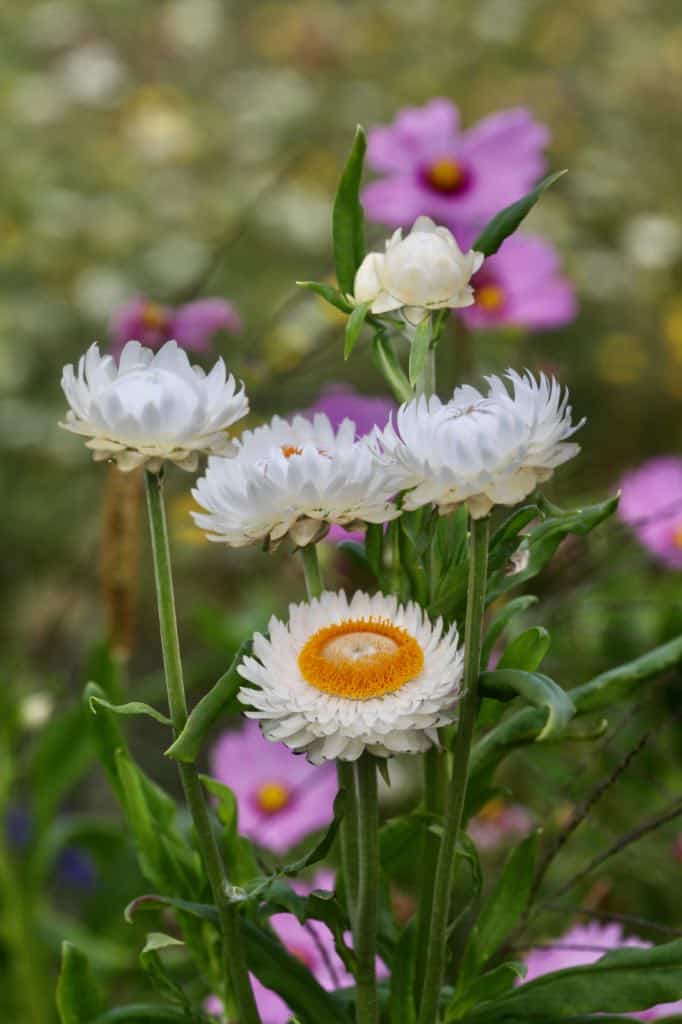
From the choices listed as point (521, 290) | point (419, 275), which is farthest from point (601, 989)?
point (521, 290)

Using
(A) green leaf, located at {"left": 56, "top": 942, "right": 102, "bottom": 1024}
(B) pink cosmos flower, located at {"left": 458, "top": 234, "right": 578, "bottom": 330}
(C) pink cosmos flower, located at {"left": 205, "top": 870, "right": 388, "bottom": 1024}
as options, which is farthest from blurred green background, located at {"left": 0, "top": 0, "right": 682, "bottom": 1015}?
(A) green leaf, located at {"left": 56, "top": 942, "right": 102, "bottom": 1024}

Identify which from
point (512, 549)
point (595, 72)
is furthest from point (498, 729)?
point (595, 72)

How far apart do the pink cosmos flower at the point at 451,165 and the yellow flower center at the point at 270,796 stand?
410mm

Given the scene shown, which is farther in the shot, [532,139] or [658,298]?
[658,298]

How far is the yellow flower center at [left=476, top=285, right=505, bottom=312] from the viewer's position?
1012mm

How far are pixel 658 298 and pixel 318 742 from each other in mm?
2106

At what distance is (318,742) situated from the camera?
0.40 metres

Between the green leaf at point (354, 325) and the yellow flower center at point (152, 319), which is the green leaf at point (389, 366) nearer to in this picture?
the green leaf at point (354, 325)

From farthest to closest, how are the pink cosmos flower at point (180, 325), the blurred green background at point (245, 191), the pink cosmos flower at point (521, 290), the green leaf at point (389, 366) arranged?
the blurred green background at point (245, 191) → the pink cosmos flower at point (521, 290) → the pink cosmos flower at point (180, 325) → the green leaf at point (389, 366)

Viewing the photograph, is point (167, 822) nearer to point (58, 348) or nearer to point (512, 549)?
point (512, 549)

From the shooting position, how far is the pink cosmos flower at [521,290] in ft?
3.36

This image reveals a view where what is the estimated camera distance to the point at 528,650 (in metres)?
0.47

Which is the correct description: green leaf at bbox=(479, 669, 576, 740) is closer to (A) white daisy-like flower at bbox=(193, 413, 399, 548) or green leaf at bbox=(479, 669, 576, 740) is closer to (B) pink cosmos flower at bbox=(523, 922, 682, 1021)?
(A) white daisy-like flower at bbox=(193, 413, 399, 548)

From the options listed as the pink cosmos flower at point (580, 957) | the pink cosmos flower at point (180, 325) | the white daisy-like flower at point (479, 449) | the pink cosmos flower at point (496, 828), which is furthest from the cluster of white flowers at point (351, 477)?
the pink cosmos flower at point (496, 828)
